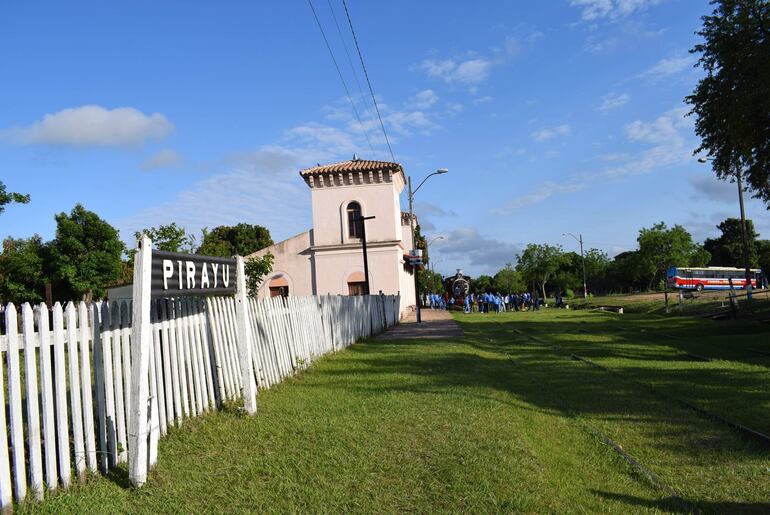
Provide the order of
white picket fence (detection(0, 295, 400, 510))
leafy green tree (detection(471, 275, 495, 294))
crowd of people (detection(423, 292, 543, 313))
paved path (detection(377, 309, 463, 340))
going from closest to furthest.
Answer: white picket fence (detection(0, 295, 400, 510)) → paved path (detection(377, 309, 463, 340)) → crowd of people (detection(423, 292, 543, 313)) → leafy green tree (detection(471, 275, 495, 294))

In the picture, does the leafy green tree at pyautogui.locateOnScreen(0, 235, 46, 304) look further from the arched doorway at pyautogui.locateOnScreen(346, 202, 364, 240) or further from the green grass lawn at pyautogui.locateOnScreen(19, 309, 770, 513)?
the green grass lawn at pyautogui.locateOnScreen(19, 309, 770, 513)

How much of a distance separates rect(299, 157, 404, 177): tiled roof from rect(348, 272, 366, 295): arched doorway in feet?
21.0

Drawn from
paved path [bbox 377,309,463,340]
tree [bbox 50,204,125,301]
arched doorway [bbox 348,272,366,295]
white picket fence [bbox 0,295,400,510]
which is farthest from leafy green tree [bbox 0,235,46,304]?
white picket fence [bbox 0,295,400,510]

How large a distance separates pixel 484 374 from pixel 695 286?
6449 cm

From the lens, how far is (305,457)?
17.8 feet

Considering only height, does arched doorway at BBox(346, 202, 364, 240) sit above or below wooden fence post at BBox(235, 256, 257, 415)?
above

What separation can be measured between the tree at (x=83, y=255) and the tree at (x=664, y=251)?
205ft

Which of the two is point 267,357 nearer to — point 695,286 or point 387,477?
point 387,477

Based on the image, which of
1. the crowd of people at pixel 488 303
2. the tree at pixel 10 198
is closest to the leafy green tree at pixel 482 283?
the crowd of people at pixel 488 303

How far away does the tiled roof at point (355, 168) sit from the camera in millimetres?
36531

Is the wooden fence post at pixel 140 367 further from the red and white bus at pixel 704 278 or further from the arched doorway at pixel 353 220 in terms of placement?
the red and white bus at pixel 704 278

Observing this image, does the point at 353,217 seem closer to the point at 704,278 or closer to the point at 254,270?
the point at 254,270

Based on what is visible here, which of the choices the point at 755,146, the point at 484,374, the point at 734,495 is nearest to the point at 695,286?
the point at 755,146

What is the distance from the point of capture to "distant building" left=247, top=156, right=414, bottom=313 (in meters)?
36.7
